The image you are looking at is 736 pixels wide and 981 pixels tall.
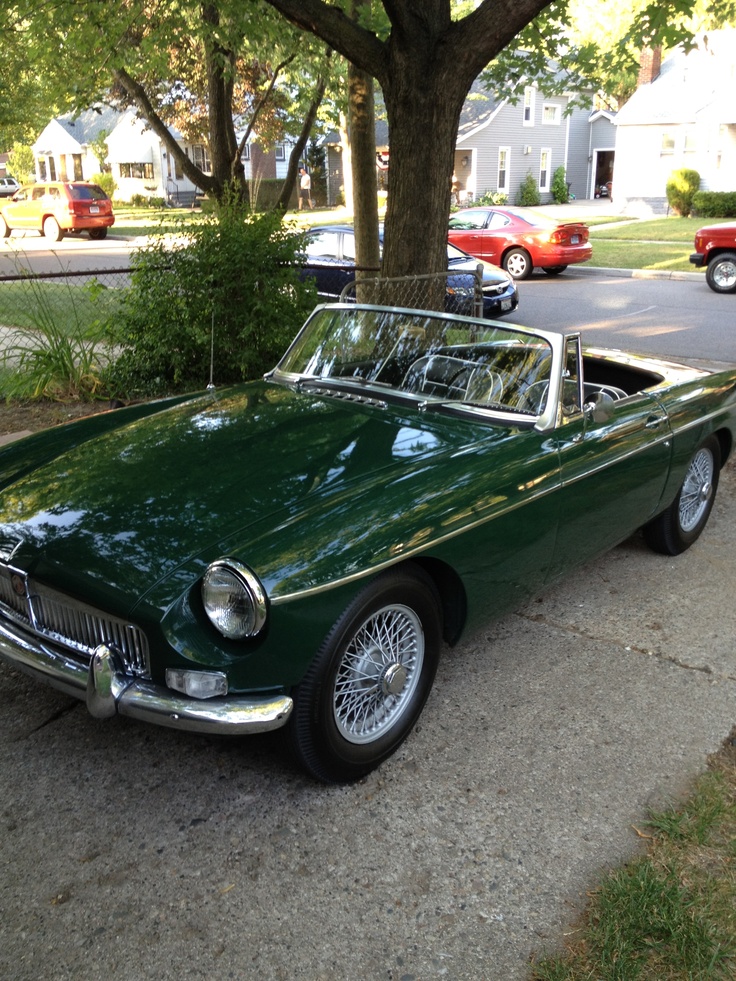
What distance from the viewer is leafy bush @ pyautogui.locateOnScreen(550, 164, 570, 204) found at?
42.2 meters

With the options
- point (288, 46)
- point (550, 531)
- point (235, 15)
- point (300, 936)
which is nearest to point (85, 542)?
point (300, 936)

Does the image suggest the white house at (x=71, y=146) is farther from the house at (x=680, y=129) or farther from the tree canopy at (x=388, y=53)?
the tree canopy at (x=388, y=53)

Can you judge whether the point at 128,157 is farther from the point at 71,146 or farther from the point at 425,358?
the point at 425,358

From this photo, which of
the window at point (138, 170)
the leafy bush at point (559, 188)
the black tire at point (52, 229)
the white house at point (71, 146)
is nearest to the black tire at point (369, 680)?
the black tire at point (52, 229)

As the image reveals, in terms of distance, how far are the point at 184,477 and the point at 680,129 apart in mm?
35652

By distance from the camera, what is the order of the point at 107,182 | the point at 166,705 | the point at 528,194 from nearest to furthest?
the point at 166,705
the point at 528,194
the point at 107,182

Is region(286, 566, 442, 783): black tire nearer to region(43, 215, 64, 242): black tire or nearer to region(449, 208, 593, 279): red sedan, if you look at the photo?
region(449, 208, 593, 279): red sedan

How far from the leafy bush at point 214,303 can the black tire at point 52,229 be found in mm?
24085

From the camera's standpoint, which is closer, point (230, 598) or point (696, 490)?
point (230, 598)

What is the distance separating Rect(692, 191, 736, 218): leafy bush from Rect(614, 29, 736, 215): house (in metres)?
2.39

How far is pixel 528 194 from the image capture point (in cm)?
4038

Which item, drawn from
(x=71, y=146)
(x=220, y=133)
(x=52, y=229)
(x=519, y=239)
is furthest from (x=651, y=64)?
(x=220, y=133)

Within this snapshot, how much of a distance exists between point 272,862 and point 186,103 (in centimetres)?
2070

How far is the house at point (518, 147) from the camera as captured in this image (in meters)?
40.2
